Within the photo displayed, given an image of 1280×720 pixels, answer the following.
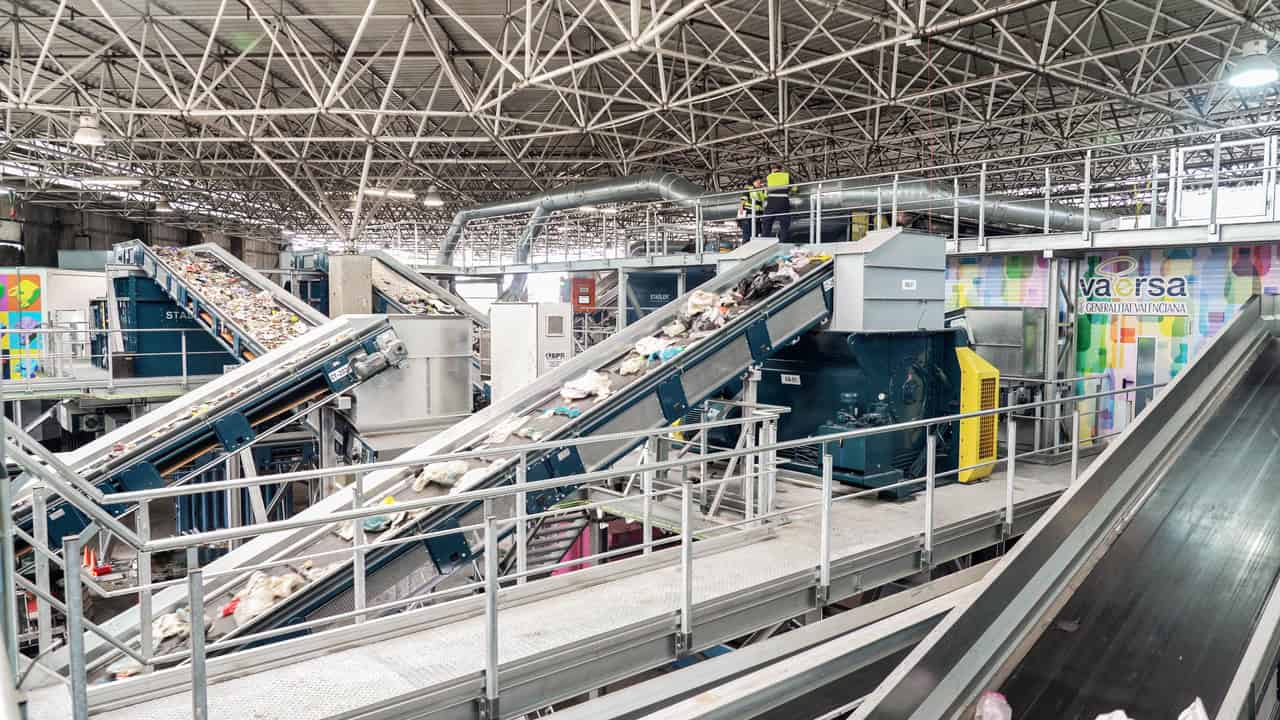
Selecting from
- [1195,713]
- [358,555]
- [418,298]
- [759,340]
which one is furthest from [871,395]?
[418,298]

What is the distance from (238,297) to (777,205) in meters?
9.34

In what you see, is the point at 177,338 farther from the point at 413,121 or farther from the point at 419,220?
the point at 419,220

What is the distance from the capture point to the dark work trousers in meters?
11.7

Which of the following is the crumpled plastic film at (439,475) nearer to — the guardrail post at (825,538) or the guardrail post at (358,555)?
the guardrail post at (358,555)

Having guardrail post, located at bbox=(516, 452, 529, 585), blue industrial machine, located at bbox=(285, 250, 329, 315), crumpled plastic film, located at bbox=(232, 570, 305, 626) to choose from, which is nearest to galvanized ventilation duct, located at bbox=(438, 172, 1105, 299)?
blue industrial machine, located at bbox=(285, 250, 329, 315)

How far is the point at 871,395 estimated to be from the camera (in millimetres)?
8000

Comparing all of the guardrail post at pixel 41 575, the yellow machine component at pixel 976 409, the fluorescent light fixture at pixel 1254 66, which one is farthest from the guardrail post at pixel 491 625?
the fluorescent light fixture at pixel 1254 66

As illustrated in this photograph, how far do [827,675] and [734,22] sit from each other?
14.6m

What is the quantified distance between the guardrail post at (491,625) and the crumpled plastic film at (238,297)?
970 centimetres

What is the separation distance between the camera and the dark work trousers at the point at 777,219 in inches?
462

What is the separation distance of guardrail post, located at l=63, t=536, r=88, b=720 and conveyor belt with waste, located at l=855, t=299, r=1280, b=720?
8.71 ft

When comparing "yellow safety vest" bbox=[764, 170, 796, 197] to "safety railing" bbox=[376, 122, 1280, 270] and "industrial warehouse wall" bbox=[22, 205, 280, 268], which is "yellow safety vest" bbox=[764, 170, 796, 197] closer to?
"safety railing" bbox=[376, 122, 1280, 270]

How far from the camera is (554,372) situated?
733cm

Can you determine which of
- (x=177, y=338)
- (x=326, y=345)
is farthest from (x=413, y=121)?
(x=326, y=345)
